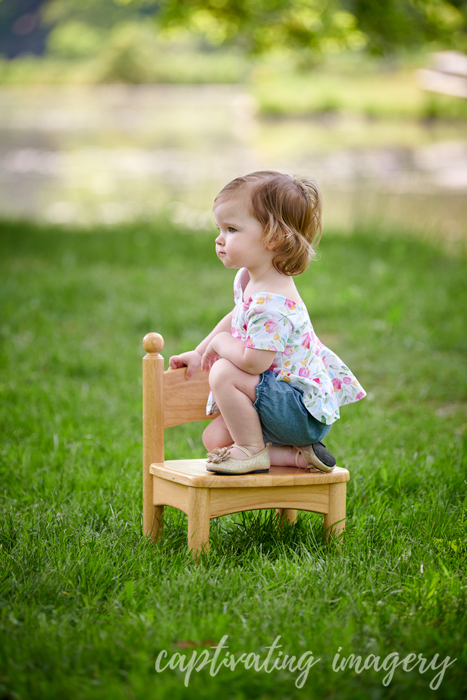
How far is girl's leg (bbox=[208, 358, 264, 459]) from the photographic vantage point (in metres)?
2.29

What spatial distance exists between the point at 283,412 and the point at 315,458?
23 centimetres

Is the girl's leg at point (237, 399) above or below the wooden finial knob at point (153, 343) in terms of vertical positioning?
below

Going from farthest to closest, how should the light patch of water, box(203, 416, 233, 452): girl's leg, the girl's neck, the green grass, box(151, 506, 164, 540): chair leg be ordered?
the light patch of water
box(151, 506, 164, 540): chair leg
box(203, 416, 233, 452): girl's leg
the girl's neck
the green grass

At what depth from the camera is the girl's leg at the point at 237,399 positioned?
2289 millimetres

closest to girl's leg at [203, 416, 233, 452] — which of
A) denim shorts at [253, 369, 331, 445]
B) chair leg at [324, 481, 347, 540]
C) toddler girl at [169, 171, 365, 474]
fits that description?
toddler girl at [169, 171, 365, 474]

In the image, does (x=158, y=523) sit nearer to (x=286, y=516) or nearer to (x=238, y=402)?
(x=286, y=516)

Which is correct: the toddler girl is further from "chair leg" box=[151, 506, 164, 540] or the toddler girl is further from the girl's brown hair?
"chair leg" box=[151, 506, 164, 540]

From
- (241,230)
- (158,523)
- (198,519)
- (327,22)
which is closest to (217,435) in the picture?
(198,519)

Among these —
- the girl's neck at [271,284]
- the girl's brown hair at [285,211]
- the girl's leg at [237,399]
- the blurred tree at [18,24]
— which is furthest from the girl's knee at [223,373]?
the blurred tree at [18,24]

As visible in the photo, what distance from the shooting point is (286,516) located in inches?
108

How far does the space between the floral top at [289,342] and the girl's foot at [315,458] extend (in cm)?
13

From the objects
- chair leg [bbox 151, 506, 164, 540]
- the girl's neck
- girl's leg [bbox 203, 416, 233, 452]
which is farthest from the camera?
chair leg [bbox 151, 506, 164, 540]

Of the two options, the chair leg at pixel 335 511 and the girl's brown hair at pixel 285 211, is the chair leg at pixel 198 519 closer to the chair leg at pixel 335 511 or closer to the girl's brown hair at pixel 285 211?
the chair leg at pixel 335 511

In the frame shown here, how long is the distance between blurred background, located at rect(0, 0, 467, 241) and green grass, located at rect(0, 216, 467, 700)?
489cm
